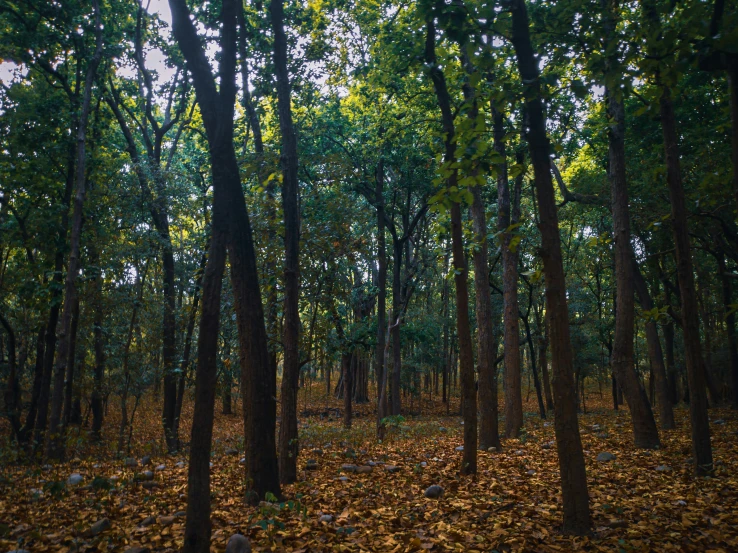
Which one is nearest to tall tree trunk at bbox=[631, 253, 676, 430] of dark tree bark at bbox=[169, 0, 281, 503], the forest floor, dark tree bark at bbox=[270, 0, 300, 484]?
the forest floor

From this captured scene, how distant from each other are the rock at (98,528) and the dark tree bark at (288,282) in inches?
101

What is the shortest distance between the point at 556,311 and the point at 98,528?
5.00 meters

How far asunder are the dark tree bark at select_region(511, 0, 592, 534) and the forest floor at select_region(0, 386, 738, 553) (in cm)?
36

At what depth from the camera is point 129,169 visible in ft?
43.3

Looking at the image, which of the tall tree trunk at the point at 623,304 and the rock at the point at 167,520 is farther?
the tall tree trunk at the point at 623,304

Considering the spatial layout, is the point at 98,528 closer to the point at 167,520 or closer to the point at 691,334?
the point at 167,520

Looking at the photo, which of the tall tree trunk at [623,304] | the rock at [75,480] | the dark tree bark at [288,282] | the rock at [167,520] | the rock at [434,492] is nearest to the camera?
the rock at [167,520]

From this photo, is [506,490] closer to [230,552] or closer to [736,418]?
[230,552]

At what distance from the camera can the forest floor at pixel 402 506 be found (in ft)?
15.0

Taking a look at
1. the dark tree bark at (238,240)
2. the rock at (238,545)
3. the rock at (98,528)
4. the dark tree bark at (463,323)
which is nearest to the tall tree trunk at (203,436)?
the rock at (238,545)

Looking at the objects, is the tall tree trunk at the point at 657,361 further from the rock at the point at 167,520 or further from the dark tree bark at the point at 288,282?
the rock at the point at 167,520

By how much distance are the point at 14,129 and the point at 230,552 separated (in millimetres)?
10796

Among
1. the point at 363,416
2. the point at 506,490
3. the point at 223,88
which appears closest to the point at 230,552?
the point at 506,490

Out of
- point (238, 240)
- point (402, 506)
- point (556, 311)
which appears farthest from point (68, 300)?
point (556, 311)
